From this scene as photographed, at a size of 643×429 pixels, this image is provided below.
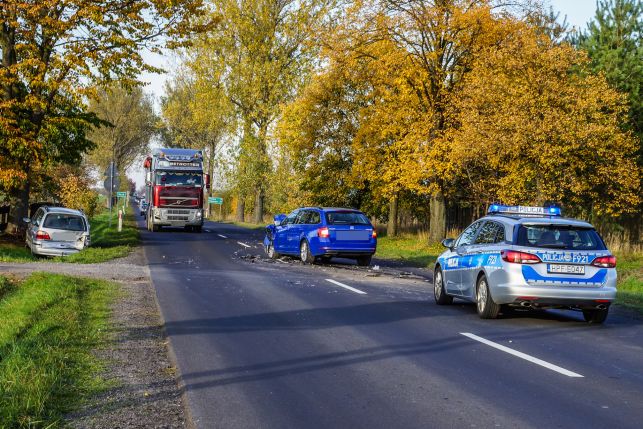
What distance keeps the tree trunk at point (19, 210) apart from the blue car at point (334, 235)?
11.6 m

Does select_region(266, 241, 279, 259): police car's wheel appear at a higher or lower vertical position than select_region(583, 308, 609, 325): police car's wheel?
higher

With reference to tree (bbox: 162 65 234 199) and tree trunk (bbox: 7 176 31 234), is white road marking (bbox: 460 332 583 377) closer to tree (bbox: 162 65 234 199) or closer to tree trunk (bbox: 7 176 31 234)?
tree trunk (bbox: 7 176 31 234)

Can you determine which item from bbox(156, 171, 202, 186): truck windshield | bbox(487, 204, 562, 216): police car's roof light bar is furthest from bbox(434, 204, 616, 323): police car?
bbox(156, 171, 202, 186): truck windshield

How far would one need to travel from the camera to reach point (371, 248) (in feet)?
73.1

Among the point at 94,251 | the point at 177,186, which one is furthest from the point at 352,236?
the point at 177,186

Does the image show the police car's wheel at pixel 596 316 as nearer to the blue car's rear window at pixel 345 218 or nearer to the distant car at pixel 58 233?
the blue car's rear window at pixel 345 218

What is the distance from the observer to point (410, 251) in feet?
97.3

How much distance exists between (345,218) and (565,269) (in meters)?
11.5

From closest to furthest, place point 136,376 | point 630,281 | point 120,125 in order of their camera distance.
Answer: point 136,376
point 630,281
point 120,125

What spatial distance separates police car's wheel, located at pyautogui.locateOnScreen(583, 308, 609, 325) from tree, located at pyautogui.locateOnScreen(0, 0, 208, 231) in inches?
756

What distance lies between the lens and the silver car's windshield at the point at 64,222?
25438 mm

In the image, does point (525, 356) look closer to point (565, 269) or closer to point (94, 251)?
point (565, 269)

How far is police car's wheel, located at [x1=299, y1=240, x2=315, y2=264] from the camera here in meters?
22.5

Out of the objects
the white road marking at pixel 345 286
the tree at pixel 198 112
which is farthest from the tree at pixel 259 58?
the white road marking at pixel 345 286
